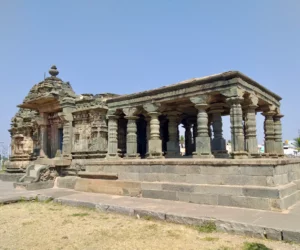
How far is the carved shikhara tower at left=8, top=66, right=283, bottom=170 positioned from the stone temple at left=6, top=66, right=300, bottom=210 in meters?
0.04

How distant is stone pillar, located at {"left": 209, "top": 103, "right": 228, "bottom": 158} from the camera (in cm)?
1175

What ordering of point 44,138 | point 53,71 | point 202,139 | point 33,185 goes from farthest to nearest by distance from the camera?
point 53,71 → point 44,138 → point 33,185 → point 202,139

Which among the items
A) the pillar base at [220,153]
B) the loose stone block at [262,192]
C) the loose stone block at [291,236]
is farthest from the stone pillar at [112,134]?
the loose stone block at [291,236]

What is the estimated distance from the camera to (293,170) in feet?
24.6

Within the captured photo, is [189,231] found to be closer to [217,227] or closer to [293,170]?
[217,227]

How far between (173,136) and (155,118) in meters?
2.17

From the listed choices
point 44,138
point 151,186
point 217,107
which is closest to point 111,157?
point 151,186

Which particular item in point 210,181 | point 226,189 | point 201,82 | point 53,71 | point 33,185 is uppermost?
point 53,71

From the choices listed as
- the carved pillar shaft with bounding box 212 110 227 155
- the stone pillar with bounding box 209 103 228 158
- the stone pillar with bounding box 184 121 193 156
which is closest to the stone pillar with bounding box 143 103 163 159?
the stone pillar with bounding box 209 103 228 158

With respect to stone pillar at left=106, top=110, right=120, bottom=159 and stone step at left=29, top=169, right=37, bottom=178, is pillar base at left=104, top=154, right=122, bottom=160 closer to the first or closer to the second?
stone pillar at left=106, top=110, right=120, bottom=159

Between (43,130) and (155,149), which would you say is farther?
(43,130)

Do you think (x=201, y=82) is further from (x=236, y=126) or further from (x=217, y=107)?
(x=217, y=107)

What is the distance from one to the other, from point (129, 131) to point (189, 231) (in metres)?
6.76

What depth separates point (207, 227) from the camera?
17.1 feet
